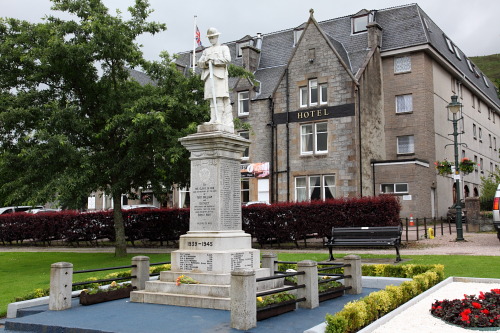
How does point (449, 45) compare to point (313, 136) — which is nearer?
point (313, 136)

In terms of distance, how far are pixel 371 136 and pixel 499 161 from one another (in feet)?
89.9

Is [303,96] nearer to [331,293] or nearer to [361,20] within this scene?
[361,20]

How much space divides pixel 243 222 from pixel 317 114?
13196 millimetres

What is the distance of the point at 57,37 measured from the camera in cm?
1933

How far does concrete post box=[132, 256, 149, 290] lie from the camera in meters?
11.5

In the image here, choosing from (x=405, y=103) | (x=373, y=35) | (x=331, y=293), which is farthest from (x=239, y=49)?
(x=331, y=293)

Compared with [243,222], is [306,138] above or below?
above

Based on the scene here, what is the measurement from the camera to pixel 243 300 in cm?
791

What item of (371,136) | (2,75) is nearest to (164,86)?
(2,75)

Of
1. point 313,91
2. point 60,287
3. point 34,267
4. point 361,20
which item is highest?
point 361,20

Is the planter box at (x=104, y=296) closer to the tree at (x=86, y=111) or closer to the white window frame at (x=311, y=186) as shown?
the tree at (x=86, y=111)

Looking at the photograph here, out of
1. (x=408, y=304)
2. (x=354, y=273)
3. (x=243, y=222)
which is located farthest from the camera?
(x=243, y=222)

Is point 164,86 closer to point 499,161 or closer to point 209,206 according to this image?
point 209,206

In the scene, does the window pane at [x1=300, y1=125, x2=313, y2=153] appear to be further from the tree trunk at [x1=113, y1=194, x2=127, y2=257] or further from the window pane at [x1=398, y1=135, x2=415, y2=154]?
the tree trunk at [x1=113, y1=194, x2=127, y2=257]
